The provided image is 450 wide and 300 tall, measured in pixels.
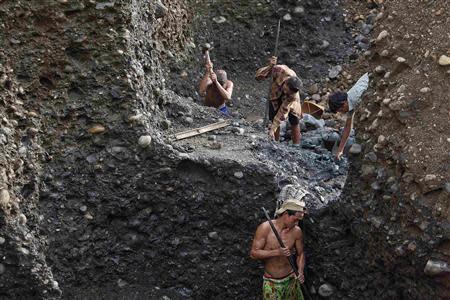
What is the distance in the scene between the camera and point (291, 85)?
8.27 meters

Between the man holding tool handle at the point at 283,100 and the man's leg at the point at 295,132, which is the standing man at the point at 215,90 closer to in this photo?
the man holding tool handle at the point at 283,100

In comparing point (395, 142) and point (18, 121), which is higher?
point (395, 142)

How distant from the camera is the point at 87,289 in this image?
290 inches

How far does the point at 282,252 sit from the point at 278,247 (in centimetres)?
10

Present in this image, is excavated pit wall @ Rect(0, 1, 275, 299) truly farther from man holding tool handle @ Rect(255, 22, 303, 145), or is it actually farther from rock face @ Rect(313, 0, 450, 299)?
man holding tool handle @ Rect(255, 22, 303, 145)

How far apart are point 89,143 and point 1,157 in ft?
2.93

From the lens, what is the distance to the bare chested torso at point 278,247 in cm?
679

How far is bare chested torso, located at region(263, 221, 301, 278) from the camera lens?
679 cm

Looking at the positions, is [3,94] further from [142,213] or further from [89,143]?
[142,213]

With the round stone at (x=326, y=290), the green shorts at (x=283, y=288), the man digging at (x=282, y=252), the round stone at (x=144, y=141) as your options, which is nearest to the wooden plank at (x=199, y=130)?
the round stone at (x=144, y=141)

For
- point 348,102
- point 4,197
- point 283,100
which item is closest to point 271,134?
point 283,100

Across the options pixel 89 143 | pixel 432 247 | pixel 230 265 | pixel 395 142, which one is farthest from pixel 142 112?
pixel 432 247

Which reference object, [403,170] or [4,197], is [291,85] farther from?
[4,197]

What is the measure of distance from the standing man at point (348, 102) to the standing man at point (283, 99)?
59cm
